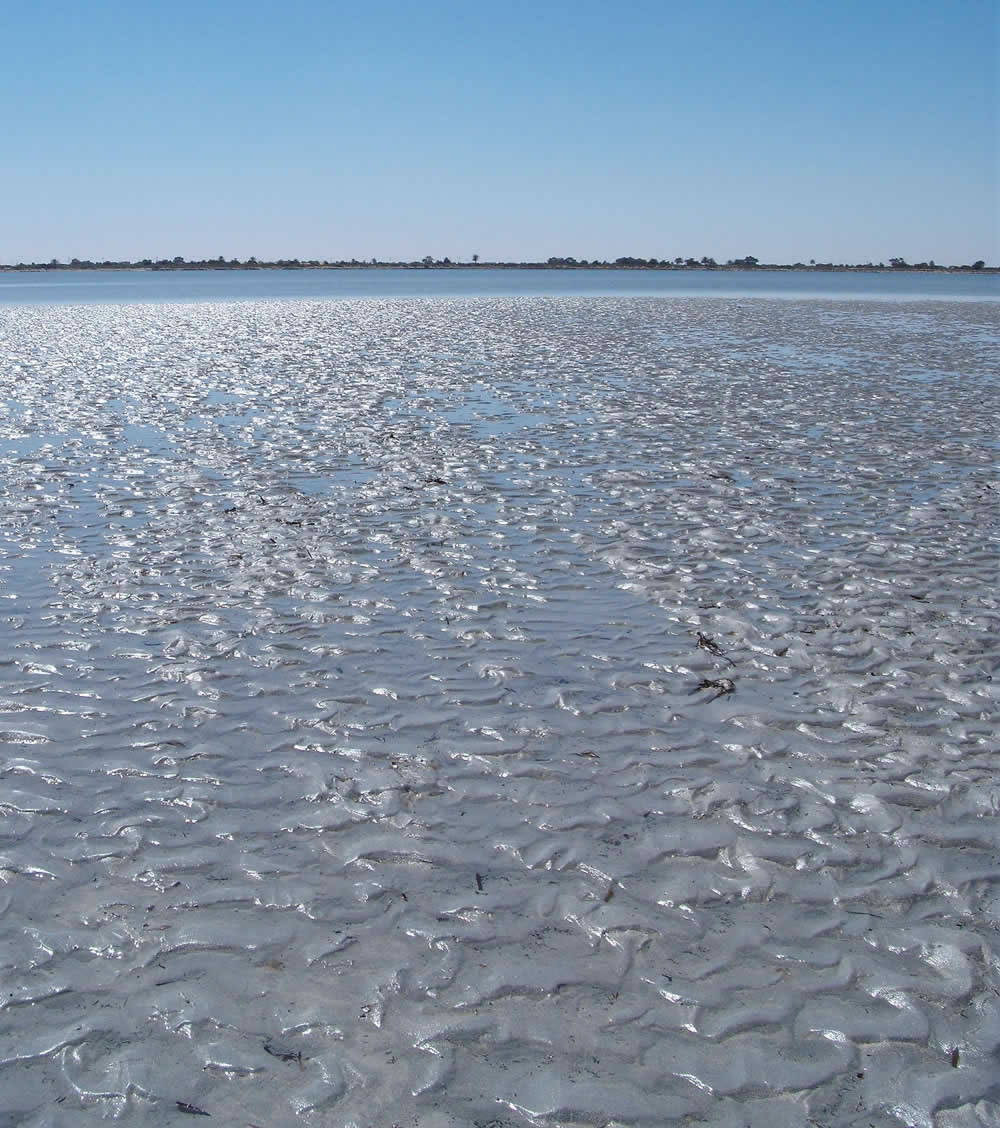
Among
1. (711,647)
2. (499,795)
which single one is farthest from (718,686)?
(499,795)

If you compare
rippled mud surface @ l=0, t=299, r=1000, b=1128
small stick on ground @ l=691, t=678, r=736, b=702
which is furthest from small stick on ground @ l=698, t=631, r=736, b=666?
small stick on ground @ l=691, t=678, r=736, b=702

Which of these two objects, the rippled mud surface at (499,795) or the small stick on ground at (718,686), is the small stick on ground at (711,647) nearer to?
the rippled mud surface at (499,795)

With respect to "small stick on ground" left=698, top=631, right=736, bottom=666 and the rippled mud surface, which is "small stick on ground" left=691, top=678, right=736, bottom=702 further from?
"small stick on ground" left=698, top=631, right=736, bottom=666

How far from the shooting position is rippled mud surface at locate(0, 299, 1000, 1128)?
4621mm

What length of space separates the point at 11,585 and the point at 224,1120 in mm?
7964

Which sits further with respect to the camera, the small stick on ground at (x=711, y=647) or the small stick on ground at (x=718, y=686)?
the small stick on ground at (x=711, y=647)

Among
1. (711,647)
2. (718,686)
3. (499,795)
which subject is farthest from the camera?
(711,647)

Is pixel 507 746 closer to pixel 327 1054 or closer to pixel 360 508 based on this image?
pixel 327 1054

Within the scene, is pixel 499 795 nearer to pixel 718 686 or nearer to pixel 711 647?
pixel 718 686

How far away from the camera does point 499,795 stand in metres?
6.89

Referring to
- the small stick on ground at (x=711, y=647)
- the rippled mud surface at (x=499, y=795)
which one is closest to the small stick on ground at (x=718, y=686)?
the rippled mud surface at (x=499, y=795)

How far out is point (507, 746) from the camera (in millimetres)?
7547

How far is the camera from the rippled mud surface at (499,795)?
15.2 feet

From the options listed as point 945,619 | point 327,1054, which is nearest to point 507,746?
point 327,1054
